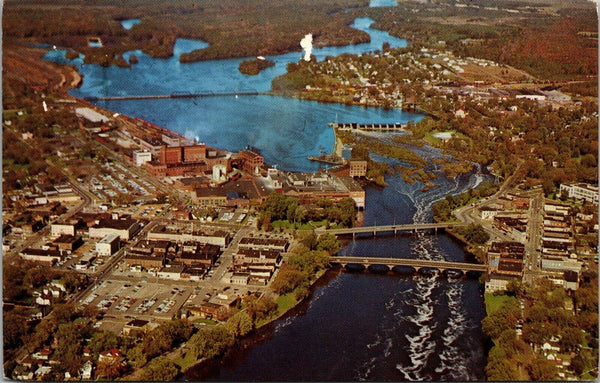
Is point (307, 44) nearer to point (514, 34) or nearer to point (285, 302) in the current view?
point (514, 34)

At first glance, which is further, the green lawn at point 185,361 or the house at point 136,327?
the house at point 136,327

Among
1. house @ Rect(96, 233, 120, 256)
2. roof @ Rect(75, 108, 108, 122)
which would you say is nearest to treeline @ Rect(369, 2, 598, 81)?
house @ Rect(96, 233, 120, 256)

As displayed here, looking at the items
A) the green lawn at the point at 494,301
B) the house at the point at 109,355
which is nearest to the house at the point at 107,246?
the house at the point at 109,355

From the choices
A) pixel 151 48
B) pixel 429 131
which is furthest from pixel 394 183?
pixel 151 48

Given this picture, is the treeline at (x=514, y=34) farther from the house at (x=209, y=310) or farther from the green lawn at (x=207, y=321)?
the green lawn at (x=207, y=321)

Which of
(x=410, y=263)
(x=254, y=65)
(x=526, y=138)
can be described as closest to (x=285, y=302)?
(x=410, y=263)

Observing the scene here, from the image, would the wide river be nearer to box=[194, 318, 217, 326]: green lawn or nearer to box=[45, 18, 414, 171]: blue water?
box=[45, 18, 414, 171]: blue water
